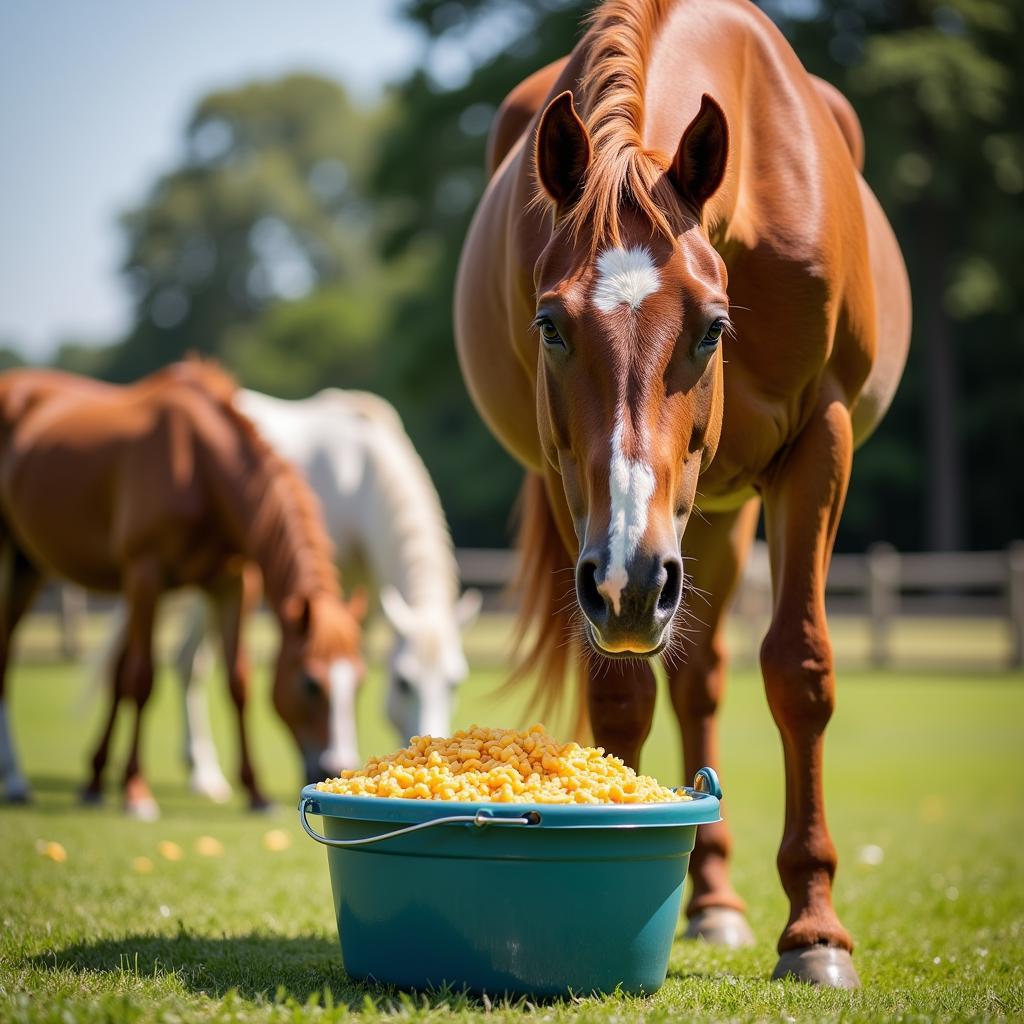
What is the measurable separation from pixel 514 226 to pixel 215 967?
213 cm

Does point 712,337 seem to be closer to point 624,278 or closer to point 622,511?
point 624,278

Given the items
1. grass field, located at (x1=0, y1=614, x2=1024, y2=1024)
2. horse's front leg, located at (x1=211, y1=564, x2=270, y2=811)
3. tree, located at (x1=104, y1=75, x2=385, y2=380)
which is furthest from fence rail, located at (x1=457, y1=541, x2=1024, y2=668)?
tree, located at (x1=104, y1=75, x2=385, y2=380)

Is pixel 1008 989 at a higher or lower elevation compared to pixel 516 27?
lower

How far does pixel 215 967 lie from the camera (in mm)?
3225

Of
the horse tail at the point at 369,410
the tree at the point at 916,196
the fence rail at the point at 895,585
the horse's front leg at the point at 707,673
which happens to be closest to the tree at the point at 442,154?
the tree at the point at 916,196

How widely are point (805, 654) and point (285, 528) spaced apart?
4707 mm

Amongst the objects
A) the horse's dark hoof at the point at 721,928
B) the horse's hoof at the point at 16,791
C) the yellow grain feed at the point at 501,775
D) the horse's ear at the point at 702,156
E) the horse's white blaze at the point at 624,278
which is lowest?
the horse's hoof at the point at 16,791

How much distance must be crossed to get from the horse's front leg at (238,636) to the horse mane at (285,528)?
0.80m

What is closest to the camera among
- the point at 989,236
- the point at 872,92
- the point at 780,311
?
the point at 780,311

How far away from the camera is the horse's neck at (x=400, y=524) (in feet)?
28.1

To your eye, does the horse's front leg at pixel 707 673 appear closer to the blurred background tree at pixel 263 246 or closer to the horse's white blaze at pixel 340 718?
the horse's white blaze at pixel 340 718

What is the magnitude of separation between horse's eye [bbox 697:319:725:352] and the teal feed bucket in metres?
1.03

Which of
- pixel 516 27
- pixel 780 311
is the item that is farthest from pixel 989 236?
pixel 780 311

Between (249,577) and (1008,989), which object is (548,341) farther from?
(249,577)
